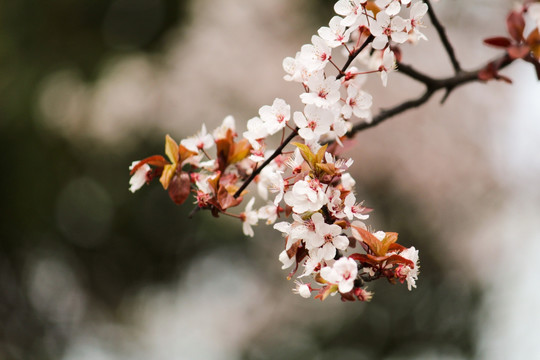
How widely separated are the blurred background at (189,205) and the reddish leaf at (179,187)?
306 centimetres

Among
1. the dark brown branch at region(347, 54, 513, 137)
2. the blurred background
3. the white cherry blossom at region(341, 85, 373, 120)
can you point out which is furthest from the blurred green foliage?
the white cherry blossom at region(341, 85, 373, 120)

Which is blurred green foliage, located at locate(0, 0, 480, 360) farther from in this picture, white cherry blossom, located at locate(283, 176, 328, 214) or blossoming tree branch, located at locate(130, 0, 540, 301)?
white cherry blossom, located at locate(283, 176, 328, 214)

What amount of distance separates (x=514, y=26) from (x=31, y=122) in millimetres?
4180

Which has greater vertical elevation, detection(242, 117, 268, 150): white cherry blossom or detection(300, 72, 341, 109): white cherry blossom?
detection(300, 72, 341, 109): white cherry blossom

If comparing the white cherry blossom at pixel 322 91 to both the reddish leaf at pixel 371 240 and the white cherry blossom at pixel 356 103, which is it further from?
the reddish leaf at pixel 371 240

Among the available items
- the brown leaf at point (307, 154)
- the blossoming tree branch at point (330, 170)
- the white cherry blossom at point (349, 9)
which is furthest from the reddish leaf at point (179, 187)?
the white cherry blossom at point (349, 9)

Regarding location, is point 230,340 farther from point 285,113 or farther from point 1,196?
point 285,113

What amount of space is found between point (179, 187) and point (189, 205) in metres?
3.64

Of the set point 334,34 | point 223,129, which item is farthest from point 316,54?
point 223,129

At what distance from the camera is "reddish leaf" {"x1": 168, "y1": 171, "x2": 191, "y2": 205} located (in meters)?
0.79

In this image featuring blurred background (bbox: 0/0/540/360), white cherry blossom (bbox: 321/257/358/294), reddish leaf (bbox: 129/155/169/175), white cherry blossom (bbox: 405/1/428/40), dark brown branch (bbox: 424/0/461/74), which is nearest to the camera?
white cherry blossom (bbox: 321/257/358/294)

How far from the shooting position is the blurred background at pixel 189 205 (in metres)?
3.97

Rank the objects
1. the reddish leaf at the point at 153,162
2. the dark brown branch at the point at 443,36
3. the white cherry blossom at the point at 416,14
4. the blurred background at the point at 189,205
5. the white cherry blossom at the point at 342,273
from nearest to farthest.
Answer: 1. the white cherry blossom at the point at 342,273
2. the white cherry blossom at the point at 416,14
3. the reddish leaf at the point at 153,162
4. the dark brown branch at the point at 443,36
5. the blurred background at the point at 189,205

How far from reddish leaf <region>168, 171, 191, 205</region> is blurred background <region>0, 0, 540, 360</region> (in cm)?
306
